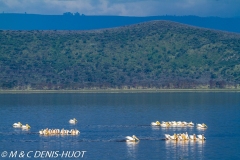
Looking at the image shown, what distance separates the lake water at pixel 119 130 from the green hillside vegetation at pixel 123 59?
113ft

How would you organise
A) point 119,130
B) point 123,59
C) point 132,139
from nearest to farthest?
point 132,139, point 119,130, point 123,59

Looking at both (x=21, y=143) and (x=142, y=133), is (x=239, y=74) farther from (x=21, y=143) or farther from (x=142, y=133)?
(x=21, y=143)

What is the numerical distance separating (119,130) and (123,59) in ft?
294

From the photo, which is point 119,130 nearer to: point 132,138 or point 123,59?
point 132,138

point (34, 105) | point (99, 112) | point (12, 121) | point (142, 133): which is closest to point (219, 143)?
point (142, 133)

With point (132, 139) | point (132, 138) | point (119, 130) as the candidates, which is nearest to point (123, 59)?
point (119, 130)

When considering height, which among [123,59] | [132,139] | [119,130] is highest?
[123,59]

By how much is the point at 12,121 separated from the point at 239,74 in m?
73.9

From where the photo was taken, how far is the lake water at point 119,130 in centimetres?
4881

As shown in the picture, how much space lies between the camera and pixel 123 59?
152m

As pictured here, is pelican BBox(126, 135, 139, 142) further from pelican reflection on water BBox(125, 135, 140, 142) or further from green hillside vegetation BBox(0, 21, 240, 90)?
green hillside vegetation BBox(0, 21, 240, 90)

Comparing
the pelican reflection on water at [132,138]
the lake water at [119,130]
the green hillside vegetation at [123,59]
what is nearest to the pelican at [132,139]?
the pelican reflection on water at [132,138]

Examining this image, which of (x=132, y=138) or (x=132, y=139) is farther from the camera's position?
(x=132, y=138)

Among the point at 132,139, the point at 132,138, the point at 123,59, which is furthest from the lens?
the point at 123,59
